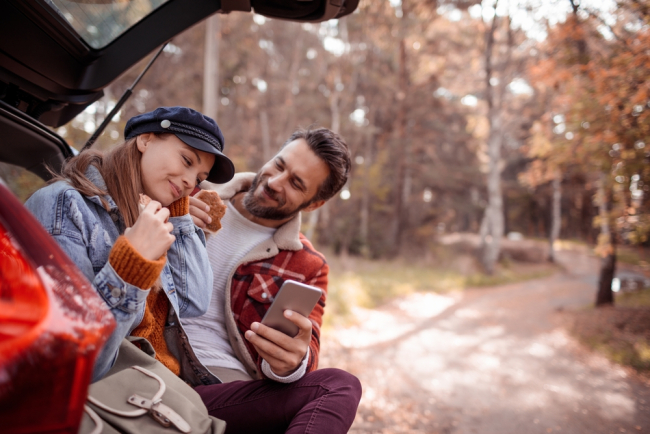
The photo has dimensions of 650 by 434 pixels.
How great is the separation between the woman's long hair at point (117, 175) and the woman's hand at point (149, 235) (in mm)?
315

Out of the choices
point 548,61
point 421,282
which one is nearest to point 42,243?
point 548,61

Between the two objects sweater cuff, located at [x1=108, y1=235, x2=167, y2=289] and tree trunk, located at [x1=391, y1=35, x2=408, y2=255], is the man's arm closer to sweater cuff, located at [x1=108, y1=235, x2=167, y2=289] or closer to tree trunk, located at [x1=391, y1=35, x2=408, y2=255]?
sweater cuff, located at [x1=108, y1=235, x2=167, y2=289]

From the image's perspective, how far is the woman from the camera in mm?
1242

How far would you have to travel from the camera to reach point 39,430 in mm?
667

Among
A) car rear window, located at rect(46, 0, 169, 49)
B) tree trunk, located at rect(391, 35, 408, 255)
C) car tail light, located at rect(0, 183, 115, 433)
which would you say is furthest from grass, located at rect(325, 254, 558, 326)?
car tail light, located at rect(0, 183, 115, 433)

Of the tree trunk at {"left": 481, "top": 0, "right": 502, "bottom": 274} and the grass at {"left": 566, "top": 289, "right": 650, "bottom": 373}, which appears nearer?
the grass at {"left": 566, "top": 289, "right": 650, "bottom": 373}

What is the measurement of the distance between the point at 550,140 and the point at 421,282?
19.3 ft

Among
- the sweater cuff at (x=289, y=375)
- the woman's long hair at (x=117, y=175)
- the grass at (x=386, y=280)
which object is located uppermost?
the woman's long hair at (x=117, y=175)

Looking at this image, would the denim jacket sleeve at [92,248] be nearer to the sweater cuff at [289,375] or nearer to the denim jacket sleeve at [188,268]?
the denim jacket sleeve at [188,268]

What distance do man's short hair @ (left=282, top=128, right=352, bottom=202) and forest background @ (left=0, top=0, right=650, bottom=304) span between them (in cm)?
186

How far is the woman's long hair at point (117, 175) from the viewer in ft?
5.01

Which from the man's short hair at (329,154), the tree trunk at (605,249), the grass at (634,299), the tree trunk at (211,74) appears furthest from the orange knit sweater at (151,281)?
the grass at (634,299)

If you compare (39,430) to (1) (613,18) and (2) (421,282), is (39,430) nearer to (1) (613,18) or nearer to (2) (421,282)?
(1) (613,18)

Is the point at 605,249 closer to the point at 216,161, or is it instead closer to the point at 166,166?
the point at 216,161
